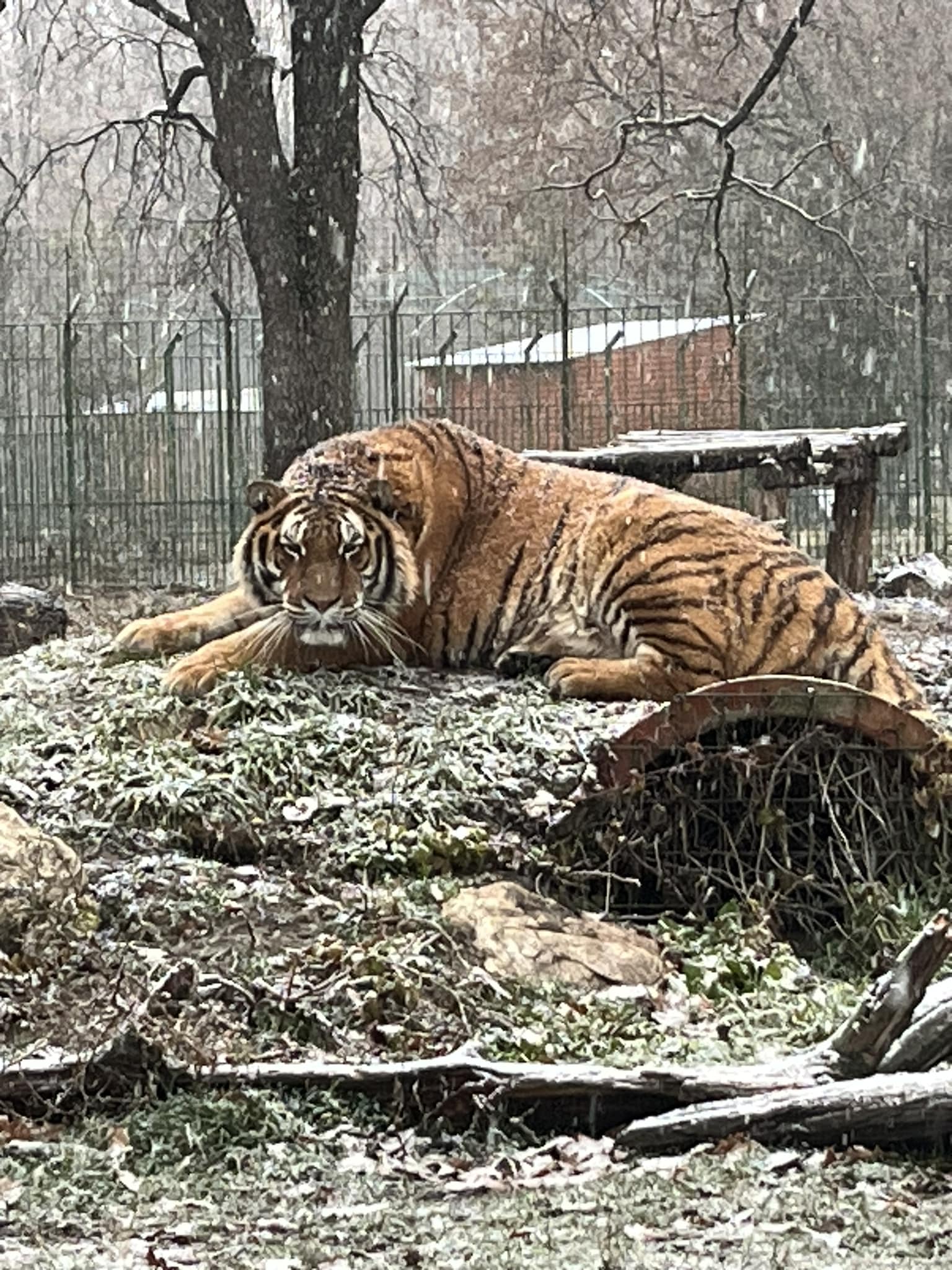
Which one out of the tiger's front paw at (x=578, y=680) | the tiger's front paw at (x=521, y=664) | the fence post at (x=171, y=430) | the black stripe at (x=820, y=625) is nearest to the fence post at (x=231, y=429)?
the fence post at (x=171, y=430)

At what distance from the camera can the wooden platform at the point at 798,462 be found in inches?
380

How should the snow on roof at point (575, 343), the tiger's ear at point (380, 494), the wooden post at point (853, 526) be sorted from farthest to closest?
the snow on roof at point (575, 343), the wooden post at point (853, 526), the tiger's ear at point (380, 494)

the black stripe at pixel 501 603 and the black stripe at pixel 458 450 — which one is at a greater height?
the black stripe at pixel 458 450

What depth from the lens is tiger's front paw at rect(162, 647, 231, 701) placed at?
650 centimetres

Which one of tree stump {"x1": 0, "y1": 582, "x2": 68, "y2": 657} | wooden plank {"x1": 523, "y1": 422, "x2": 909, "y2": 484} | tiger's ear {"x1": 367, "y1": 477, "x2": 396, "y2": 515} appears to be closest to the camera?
tiger's ear {"x1": 367, "y1": 477, "x2": 396, "y2": 515}

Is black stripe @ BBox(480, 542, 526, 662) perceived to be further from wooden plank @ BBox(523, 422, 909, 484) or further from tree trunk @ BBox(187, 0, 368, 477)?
tree trunk @ BBox(187, 0, 368, 477)

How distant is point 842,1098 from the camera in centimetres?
394

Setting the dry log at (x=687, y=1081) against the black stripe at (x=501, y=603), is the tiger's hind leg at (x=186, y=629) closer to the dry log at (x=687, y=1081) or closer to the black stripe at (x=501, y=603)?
the black stripe at (x=501, y=603)

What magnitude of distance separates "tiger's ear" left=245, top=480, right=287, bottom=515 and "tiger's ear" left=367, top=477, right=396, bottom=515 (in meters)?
0.30

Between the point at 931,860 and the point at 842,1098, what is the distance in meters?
2.22

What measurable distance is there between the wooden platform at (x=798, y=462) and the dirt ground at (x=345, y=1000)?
241 centimetres

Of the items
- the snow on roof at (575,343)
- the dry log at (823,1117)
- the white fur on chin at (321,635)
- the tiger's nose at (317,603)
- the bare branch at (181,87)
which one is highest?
the bare branch at (181,87)

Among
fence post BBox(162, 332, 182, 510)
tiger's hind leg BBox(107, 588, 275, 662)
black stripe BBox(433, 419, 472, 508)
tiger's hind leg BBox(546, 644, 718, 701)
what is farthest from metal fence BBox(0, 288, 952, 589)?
tiger's hind leg BBox(546, 644, 718, 701)

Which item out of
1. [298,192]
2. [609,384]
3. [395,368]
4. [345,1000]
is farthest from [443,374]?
[345,1000]
